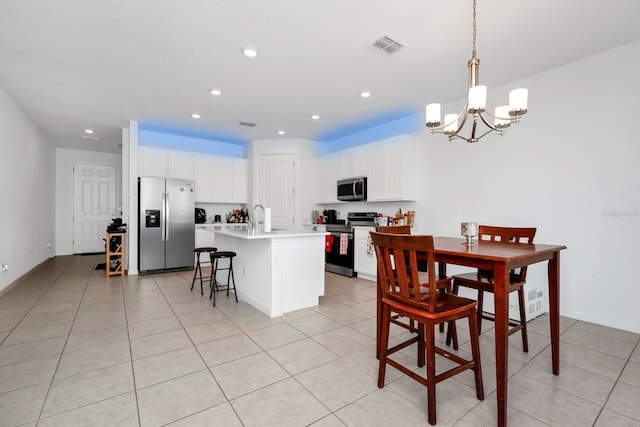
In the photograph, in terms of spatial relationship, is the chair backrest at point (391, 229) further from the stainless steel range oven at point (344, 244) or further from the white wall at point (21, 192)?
the white wall at point (21, 192)

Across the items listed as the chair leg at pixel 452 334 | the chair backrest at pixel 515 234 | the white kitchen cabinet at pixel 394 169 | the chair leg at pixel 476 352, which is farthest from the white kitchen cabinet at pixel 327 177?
the chair leg at pixel 476 352

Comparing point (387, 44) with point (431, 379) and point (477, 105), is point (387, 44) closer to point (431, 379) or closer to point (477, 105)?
point (477, 105)

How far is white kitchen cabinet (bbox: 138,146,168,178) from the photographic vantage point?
18.6 feet

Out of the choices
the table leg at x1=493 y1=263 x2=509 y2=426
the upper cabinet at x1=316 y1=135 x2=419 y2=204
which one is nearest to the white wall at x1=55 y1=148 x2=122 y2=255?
the upper cabinet at x1=316 y1=135 x2=419 y2=204

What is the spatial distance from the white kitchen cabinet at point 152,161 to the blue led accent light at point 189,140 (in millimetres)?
379

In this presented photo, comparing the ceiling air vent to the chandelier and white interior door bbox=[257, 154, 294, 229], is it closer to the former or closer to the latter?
the chandelier

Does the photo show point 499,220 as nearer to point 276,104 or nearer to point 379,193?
point 379,193

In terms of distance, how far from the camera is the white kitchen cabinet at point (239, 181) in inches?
265

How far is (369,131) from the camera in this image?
5773 mm

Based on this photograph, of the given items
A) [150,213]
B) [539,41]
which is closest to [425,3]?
[539,41]

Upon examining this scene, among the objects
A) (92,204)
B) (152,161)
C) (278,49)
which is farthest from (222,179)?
(278,49)

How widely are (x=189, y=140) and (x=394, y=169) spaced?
14.4 feet

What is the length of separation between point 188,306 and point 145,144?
393cm

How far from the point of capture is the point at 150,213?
5324 mm
